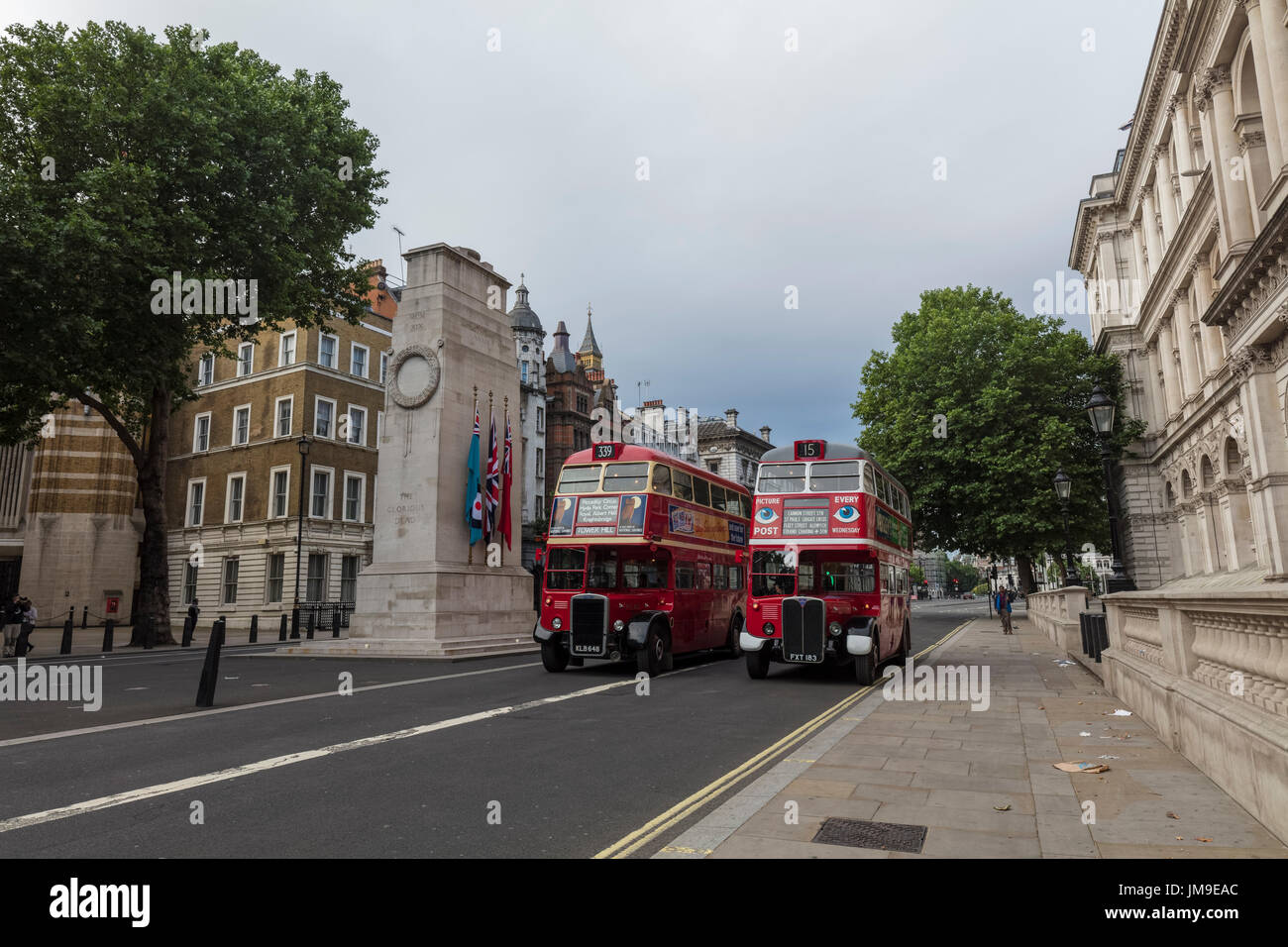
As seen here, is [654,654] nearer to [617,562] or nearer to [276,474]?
[617,562]

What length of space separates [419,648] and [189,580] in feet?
90.9

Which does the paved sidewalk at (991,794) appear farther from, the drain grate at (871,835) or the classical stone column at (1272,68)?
the classical stone column at (1272,68)

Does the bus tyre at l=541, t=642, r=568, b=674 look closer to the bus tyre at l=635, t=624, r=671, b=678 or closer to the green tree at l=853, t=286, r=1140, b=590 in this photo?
the bus tyre at l=635, t=624, r=671, b=678

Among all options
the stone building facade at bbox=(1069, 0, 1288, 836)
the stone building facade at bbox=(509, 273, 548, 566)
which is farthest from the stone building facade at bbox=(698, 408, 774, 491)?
the stone building facade at bbox=(1069, 0, 1288, 836)

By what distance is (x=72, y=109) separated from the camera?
19188 millimetres

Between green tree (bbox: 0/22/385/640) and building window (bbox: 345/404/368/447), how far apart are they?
14.5 m

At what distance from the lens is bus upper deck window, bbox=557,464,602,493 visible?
15805mm

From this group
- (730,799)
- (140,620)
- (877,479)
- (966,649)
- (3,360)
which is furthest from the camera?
(140,620)

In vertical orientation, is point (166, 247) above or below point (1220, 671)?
above

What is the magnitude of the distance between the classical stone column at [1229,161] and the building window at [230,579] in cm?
4273
